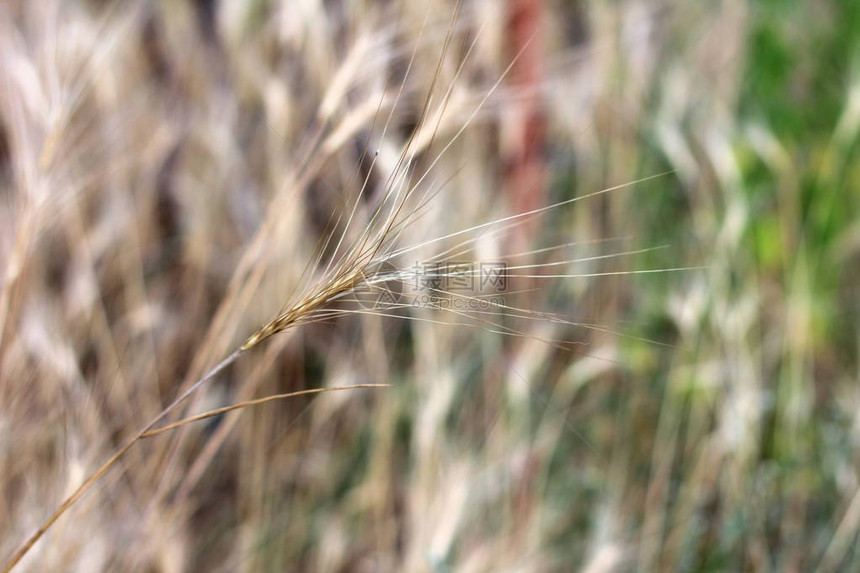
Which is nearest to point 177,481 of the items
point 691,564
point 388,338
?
point 388,338

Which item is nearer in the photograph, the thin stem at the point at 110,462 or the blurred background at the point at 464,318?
the thin stem at the point at 110,462

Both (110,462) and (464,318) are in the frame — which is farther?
(464,318)

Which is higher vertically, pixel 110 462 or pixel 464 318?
pixel 110 462

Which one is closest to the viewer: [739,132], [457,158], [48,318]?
[48,318]

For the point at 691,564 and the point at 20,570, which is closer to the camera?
the point at 20,570

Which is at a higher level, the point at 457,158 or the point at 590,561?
the point at 457,158

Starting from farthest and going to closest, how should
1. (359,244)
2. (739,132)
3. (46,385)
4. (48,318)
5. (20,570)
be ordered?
(739,132) → (48,318) → (46,385) → (20,570) → (359,244)

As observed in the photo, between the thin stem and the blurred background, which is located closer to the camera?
the thin stem

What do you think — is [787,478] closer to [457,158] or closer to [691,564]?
[691,564]
